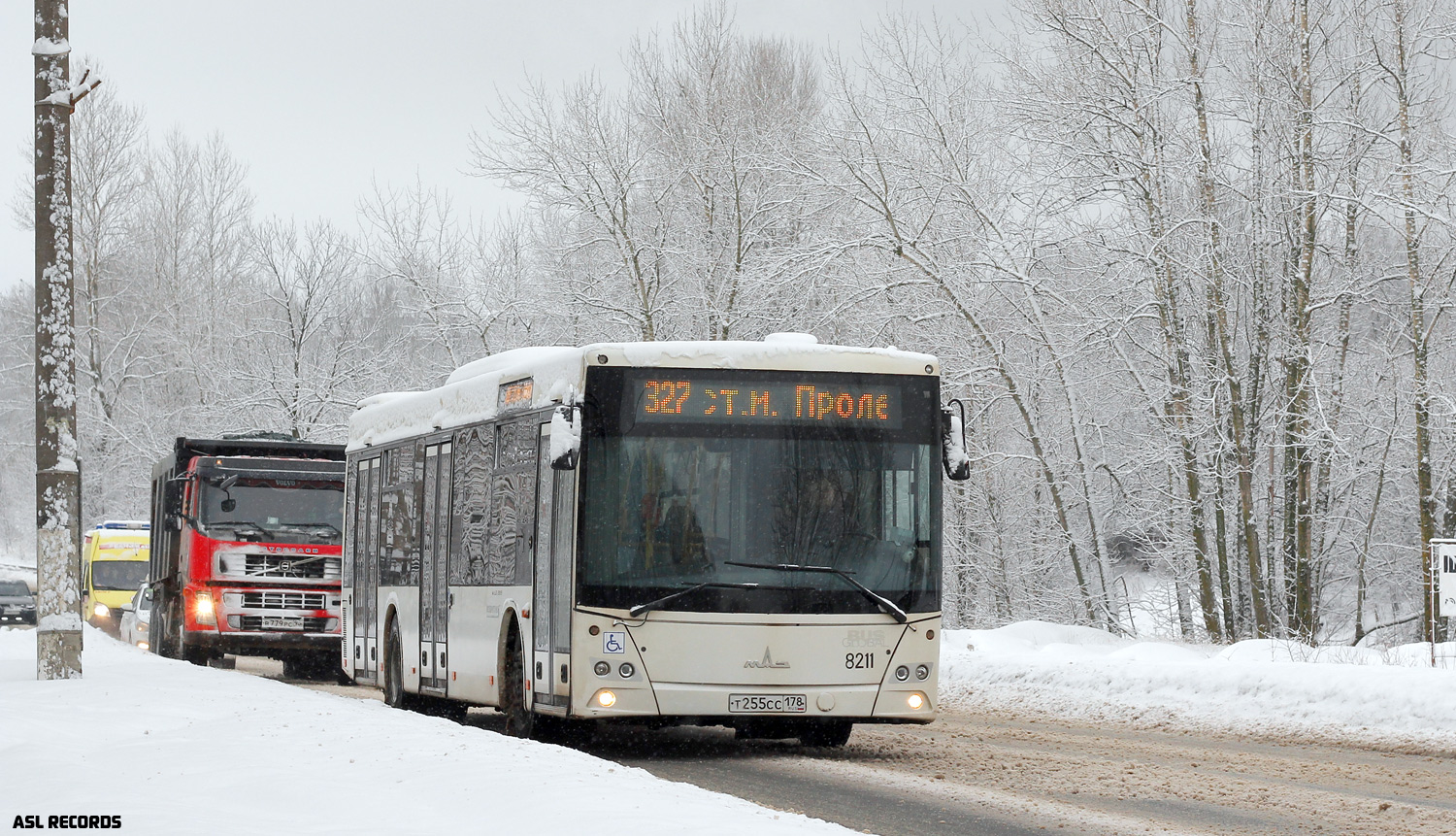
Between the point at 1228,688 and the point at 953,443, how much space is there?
18.0 ft

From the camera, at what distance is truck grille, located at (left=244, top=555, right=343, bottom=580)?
79.0 ft

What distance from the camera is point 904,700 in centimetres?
1266

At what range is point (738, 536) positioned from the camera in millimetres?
12469

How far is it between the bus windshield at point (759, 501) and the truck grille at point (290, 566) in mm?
12688

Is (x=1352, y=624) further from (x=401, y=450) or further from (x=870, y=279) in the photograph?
(x=401, y=450)

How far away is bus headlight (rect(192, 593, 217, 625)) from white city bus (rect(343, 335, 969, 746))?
1172 cm

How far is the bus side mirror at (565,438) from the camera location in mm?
12086

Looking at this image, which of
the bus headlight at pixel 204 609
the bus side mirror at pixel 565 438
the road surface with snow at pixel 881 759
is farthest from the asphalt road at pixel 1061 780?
the bus headlight at pixel 204 609

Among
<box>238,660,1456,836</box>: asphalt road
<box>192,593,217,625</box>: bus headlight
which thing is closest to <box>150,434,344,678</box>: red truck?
<box>192,593,217,625</box>: bus headlight

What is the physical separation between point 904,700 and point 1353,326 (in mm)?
15155

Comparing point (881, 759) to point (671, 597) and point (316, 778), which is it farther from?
point (316, 778)

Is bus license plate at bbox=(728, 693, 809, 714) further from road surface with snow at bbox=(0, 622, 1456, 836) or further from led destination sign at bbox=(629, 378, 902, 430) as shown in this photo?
led destination sign at bbox=(629, 378, 902, 430)

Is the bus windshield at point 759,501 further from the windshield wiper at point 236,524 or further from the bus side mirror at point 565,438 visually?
the windshield wiper at point 236,524

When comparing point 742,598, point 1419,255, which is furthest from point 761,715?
point 1419,255
